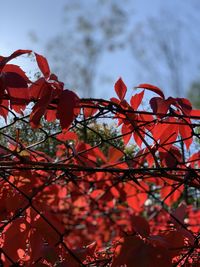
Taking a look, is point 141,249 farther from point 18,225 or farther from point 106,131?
point 106,131

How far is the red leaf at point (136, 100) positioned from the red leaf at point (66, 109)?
0.47 ft

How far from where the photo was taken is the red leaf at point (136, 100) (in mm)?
758

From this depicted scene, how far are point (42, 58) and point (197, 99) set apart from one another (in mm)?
11944

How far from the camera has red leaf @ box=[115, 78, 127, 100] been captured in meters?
0.74

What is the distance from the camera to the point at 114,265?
22.6 inches

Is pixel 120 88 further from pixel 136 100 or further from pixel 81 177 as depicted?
pixel 81 177

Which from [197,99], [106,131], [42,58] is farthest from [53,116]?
[197,99]

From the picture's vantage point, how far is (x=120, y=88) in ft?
2.45

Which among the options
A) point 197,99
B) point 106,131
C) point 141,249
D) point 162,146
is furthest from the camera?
point 197,99

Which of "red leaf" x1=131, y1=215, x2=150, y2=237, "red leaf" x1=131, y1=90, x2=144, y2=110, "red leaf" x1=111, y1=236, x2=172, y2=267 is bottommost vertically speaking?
"red leaf" x1=111, y1=236, x2=172, y2=267

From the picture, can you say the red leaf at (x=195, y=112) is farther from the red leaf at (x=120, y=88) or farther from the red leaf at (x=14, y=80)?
the red leaf at (x=14, y=80)

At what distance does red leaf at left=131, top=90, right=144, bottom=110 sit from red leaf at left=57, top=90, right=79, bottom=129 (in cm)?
14

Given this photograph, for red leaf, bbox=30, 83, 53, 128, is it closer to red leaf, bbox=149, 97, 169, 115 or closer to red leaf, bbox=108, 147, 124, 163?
red leaf, bbox=149, 97, 169, 115

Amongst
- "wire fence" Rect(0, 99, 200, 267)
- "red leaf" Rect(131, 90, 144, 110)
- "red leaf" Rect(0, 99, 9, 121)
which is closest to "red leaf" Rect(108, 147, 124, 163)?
"wire fence" Rect(0, 99, 200, 267)
